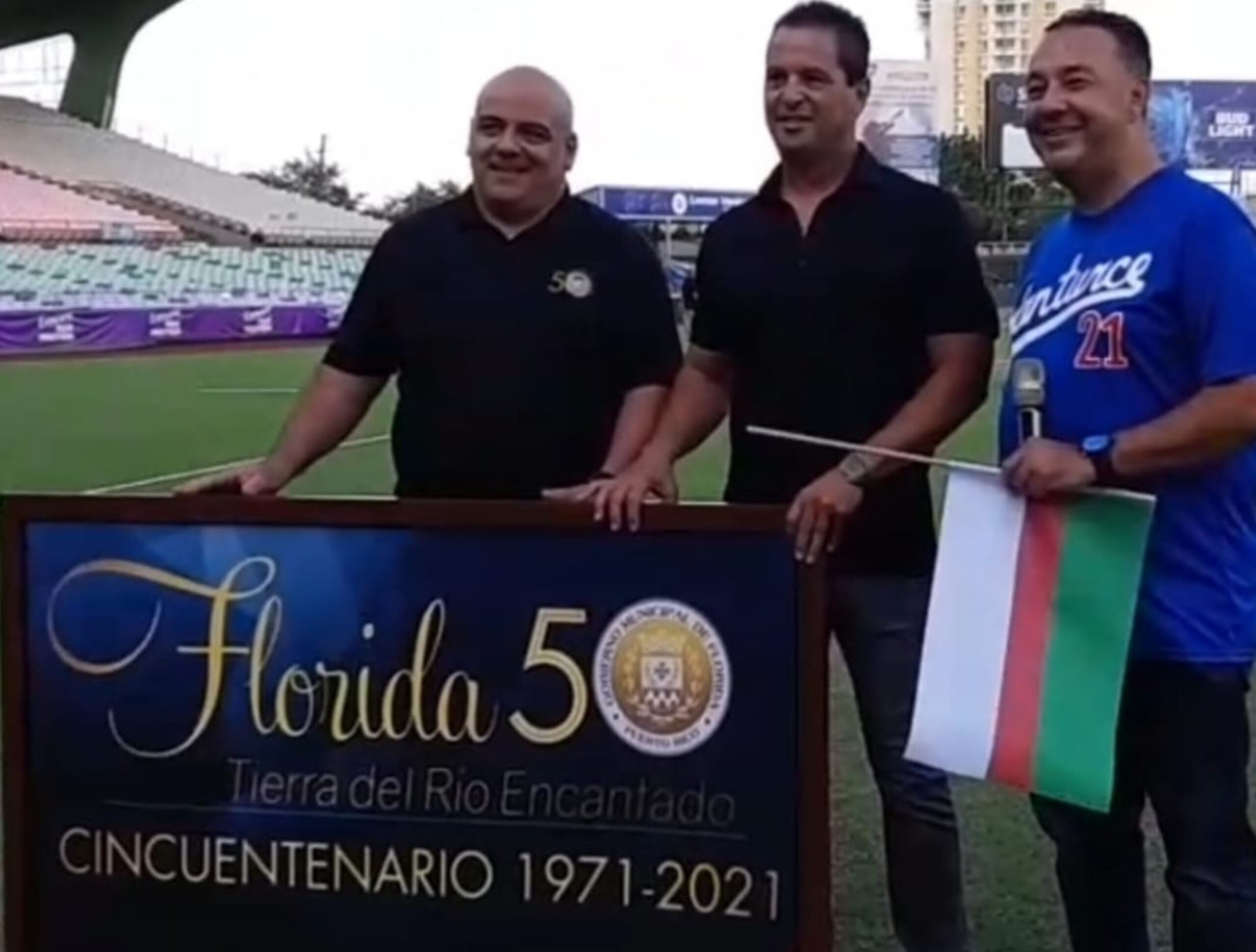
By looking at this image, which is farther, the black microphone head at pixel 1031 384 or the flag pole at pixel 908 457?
the black microphone head at pixel 1031 384

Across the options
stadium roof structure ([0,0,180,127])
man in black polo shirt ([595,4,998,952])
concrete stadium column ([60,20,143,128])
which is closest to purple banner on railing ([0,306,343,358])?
man in black polo shirt ([595,4,998,952])

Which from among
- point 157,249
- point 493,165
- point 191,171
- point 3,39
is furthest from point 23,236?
point 493,165

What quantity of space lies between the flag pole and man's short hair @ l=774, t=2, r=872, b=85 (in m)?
0.71

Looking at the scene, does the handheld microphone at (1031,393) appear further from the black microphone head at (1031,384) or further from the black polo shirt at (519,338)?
the black polo shirt at (519,338)

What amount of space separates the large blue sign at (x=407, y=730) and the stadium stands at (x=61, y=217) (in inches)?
1988

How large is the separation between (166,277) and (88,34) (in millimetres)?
41650

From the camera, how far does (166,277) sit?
4616 centimetres

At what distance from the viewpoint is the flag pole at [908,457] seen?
3.62 m

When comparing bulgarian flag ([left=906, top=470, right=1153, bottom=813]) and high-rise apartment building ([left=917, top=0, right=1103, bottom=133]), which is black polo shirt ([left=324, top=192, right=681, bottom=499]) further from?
high-rise apartment building ([left=917, top=0, right=1103, bottom=133])

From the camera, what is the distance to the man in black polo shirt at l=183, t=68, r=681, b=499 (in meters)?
4.22

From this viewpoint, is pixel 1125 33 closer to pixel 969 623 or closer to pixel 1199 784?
pixel 969 623

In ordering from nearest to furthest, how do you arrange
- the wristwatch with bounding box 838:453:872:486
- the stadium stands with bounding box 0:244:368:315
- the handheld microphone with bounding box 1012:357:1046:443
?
the handheld microphone with bounding box 1012:357:1046:443 → the wristwatch with bounding box 838:453:872:486 → the stadium stands with bounding box 0:244:368:315

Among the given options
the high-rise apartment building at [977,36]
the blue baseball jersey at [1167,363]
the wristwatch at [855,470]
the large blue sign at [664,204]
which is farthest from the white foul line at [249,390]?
the high-rise apartment building at [977,36]

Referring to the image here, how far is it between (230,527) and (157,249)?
49.9 meters
